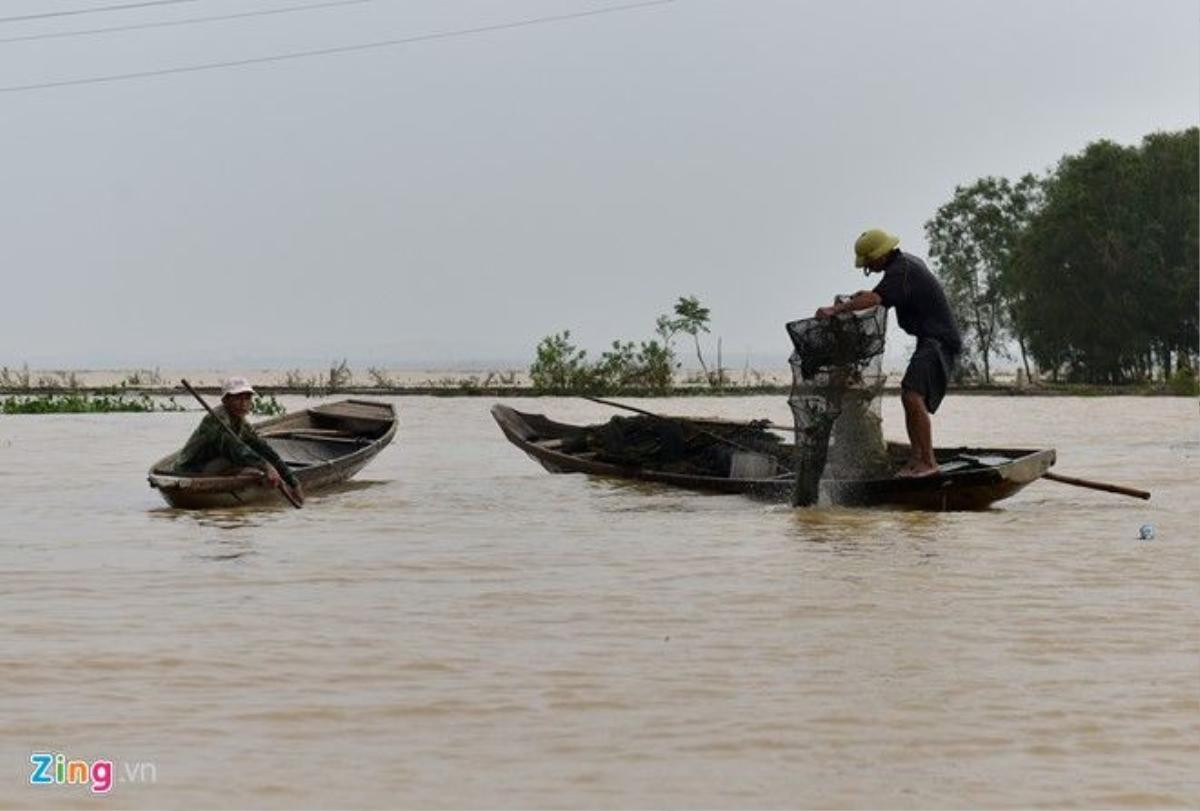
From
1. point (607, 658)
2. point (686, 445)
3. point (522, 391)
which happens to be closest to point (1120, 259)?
point (522, 391)

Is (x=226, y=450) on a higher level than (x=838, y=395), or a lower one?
lower

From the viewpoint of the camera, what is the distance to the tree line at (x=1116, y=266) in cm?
4672

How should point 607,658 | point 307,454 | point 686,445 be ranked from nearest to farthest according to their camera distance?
point 607,658 → point 686,445 → point 307,454

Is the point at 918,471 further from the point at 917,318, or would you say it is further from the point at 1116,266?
the point at 1116,266

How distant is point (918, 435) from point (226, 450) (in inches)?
187

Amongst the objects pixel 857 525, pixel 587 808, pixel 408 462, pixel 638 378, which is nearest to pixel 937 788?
pixel 587 808

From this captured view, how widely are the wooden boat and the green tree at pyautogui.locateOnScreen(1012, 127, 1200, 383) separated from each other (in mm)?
33624

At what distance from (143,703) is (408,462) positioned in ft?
46.1

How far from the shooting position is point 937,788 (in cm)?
480

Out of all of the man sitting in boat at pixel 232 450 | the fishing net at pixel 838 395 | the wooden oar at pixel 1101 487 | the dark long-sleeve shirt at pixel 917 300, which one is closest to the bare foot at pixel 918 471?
the fishing net at pixel 838 395

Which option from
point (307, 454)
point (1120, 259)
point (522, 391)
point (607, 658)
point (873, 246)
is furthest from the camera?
point (1120, 259)

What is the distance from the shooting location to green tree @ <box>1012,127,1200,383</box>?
153 feet

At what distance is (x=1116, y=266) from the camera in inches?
1843

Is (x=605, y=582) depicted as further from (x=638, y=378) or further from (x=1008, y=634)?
(x=638, y=378)
